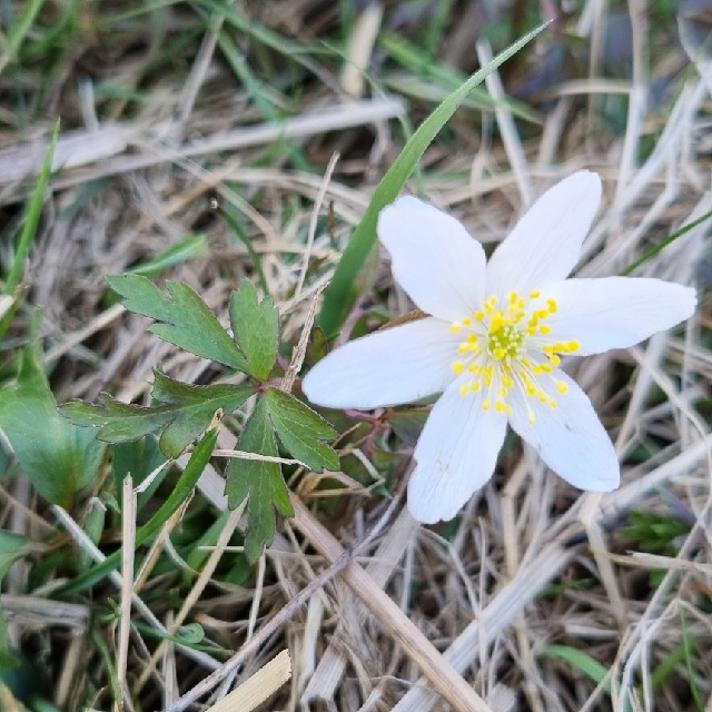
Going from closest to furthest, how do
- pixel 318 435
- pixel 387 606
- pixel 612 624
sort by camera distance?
pixel 318 435, pixel 387 606, pixel 612 624

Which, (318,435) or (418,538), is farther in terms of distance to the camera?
(418,538)

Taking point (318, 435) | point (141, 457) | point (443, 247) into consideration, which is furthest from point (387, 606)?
point (443, 247)

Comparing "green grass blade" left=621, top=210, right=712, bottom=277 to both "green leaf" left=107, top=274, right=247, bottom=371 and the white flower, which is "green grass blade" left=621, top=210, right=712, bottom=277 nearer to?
the white flower

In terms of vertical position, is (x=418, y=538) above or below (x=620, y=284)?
below

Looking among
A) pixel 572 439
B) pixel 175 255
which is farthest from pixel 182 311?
pixel 572 439

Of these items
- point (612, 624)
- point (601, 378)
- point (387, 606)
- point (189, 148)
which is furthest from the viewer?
point (189, 148)

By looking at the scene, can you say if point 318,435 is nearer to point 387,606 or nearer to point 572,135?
point 387,606

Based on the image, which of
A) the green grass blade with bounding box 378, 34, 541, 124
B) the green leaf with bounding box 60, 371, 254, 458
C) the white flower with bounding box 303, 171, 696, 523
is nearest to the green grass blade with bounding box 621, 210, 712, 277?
the white flower with bounding box 303, 171, 696, 523
